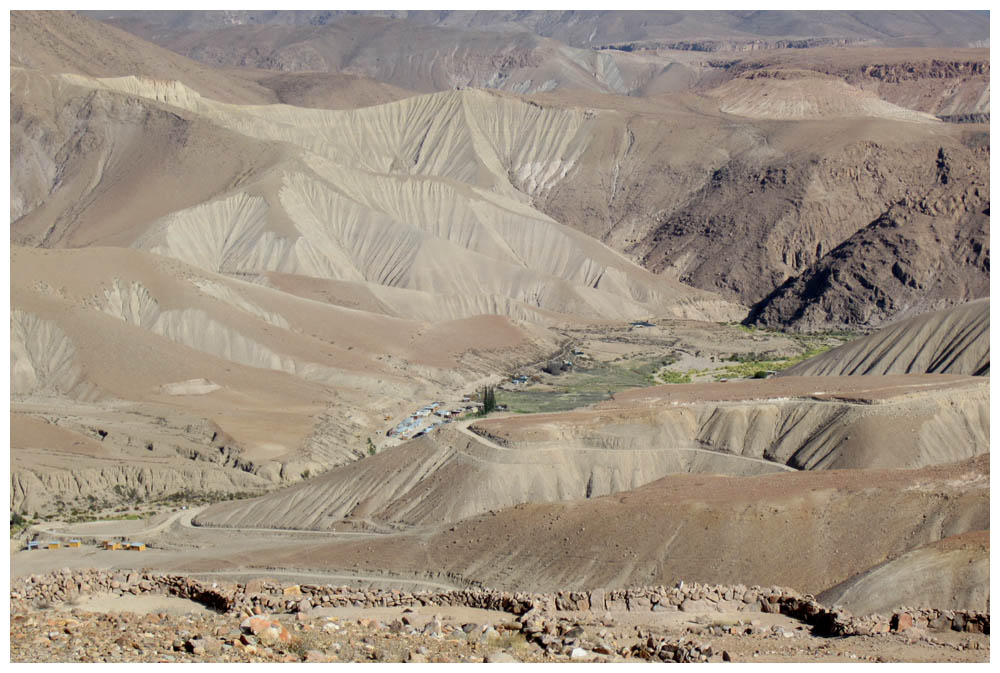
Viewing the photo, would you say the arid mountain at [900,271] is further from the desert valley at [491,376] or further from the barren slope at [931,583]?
the barren slope at [931,583]

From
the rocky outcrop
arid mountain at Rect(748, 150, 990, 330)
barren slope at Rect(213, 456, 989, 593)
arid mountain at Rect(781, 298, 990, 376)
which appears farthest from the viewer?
arid mountain at Rect(748, 150, 990, 330)

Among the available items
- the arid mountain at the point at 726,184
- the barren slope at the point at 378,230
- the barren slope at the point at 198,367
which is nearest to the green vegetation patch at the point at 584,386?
the barren slope at the point at 198,367

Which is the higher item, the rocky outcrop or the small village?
the rocky outcrop

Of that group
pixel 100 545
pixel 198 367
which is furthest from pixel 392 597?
pixel 198 367

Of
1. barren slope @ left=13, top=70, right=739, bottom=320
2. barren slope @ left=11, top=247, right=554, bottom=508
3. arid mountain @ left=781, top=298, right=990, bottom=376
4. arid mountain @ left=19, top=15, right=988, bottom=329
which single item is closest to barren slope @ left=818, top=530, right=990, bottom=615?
barren slope @ left=11, top=247, right=554, bottom=508

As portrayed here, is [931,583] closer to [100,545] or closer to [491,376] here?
[100,545]

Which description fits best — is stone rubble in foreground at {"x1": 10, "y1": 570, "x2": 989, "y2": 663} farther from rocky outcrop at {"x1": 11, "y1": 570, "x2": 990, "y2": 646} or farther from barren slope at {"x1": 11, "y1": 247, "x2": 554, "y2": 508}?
barren slope at {"x1": 11, "y1": 247, "x2": 554, "y2": 508}

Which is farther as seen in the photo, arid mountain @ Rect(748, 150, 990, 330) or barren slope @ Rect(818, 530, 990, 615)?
arid mountain @ Rect(748, 150, 990, 330)
